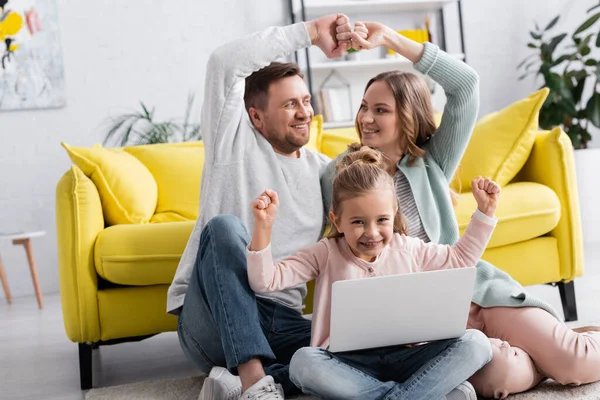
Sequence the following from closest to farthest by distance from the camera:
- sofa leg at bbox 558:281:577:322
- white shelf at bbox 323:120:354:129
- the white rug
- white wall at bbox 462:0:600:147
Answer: the white rug
sofa leg at bbox 558:281:577:322
white shelf at bbox 323:120:354:129
white wall at bbox 462:0:600:147

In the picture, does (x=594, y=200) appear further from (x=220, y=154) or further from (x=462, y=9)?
(x=220, y=154)

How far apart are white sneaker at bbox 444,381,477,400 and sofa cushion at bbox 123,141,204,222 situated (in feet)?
4.54

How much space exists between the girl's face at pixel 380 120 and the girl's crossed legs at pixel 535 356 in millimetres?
542

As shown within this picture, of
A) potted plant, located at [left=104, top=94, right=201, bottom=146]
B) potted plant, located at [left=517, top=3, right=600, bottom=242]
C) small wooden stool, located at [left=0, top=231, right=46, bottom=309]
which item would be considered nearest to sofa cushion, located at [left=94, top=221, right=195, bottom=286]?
small wooden stool, located at [left=0, top=231, right=46, bottom=309]

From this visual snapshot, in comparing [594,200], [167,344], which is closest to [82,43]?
[167,344]

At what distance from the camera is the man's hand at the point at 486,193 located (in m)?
1.71

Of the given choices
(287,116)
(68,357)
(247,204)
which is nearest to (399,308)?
(247,204)

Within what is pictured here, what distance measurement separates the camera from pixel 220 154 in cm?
192

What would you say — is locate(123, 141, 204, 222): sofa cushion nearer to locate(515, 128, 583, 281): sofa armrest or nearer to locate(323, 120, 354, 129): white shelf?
locate(515, 128, 583, 281): sofa armrest

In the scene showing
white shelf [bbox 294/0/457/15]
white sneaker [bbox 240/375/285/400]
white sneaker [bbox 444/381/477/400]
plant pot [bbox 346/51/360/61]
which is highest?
white shelf [bbox 294/0/457/15]

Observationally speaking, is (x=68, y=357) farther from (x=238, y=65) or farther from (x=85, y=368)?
(x=238, y=65)

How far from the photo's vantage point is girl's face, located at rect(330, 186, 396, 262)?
1639 mm

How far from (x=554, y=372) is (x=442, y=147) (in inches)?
25.0

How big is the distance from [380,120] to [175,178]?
3.52 ft
